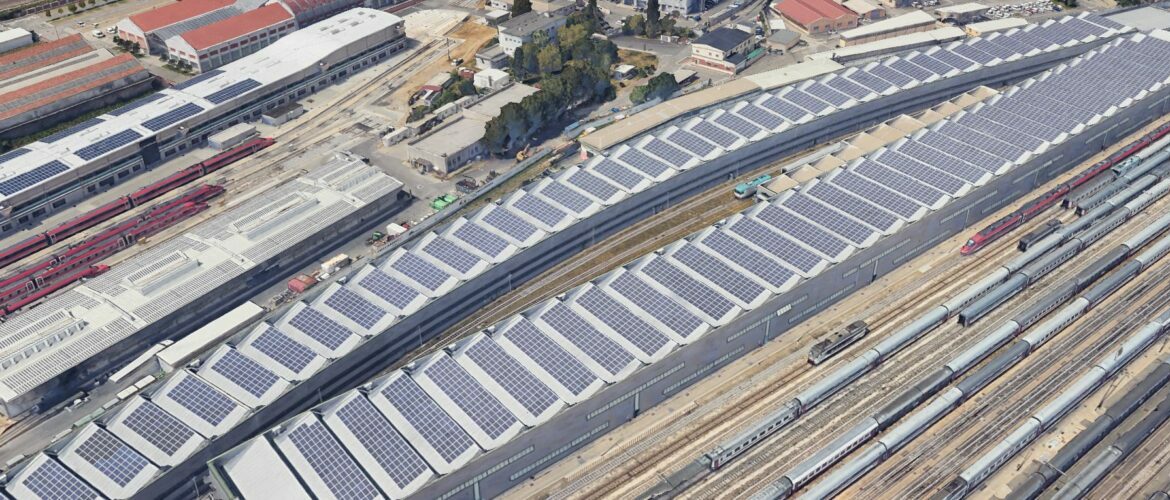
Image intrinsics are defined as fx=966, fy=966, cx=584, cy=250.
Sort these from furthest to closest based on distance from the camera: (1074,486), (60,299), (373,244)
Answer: (373,244) < (60,299) < (1074,486)

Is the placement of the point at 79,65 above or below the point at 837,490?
above

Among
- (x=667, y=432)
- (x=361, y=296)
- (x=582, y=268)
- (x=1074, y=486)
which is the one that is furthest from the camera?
(x=582, y=268)

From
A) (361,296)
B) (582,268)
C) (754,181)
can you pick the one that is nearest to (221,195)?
(361,296)

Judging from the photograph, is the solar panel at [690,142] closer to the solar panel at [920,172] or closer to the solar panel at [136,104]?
the solar panel at [920,172]

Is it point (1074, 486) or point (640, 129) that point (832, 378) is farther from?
point (640, 129)

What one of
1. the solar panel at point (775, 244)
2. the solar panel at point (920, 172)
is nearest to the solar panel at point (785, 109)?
the solar panel at point (920, 172)

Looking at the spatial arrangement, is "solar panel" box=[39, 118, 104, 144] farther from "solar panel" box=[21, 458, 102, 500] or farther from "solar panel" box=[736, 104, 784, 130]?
"solar panel" box=[736, 104, 784, 130]

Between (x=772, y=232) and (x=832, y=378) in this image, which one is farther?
(x=772, y=232)
